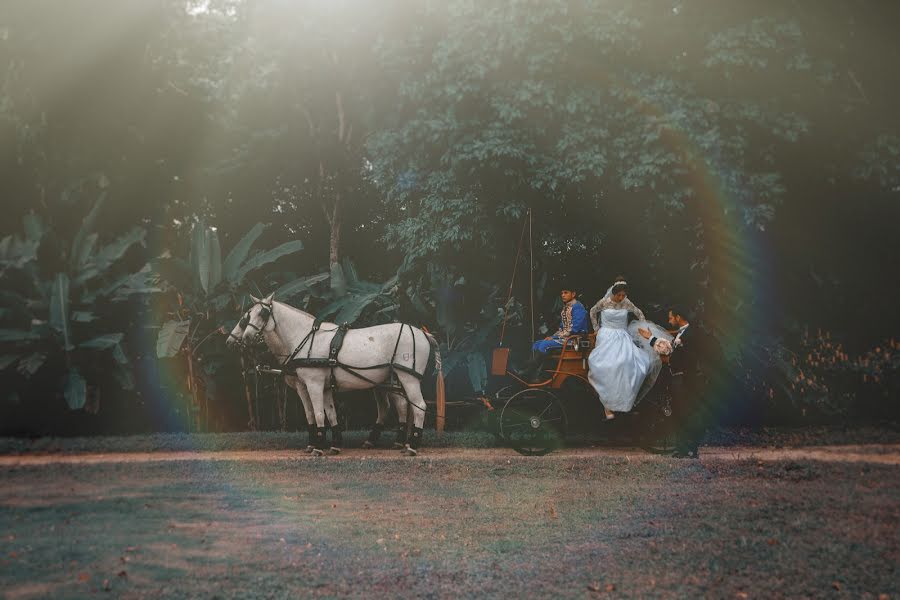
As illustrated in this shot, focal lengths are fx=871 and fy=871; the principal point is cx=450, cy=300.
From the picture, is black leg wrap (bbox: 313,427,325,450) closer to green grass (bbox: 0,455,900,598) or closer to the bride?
green grass (bbox: 0,455,900,598)

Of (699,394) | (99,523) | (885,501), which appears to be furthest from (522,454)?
(99,523)

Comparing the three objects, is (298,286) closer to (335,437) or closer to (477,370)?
(477,370)

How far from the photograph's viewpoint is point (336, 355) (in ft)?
36.3

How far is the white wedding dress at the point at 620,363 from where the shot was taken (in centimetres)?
1068

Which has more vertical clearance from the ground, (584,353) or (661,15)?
(661,15)

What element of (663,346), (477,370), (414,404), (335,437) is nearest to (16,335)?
(335,437)

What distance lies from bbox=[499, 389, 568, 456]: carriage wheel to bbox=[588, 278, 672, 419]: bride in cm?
65

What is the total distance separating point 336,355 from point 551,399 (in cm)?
281

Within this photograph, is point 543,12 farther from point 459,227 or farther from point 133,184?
point 133,184

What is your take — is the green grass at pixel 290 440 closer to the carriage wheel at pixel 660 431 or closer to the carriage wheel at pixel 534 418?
the carriage wheel at pixel 660 431

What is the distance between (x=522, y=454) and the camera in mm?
11273

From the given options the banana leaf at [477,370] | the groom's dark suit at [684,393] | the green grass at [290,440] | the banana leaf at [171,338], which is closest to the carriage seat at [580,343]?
the groom's dark suit at [684,393]

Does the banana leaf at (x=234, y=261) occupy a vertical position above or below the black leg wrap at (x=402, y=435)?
above

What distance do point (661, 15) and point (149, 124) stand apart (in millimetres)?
10821
